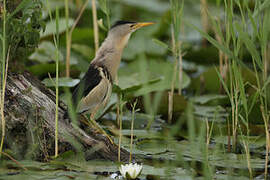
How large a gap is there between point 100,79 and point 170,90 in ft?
4.70

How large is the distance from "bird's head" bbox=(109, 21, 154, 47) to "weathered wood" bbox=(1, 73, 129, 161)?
→ 63cm

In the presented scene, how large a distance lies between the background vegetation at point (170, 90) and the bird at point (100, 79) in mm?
119

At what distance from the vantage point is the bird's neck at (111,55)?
115 inches

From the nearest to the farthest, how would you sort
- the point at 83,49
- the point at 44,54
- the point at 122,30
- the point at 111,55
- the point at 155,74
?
1. the point at 111,55
2. the point at 122,30
3. the point at 155,74
4. the point at 44,54
5. the point at 83,49

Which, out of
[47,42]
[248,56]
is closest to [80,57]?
[47,42]

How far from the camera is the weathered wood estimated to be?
2.46 m

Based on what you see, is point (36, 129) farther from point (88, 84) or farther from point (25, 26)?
point (25, 26)

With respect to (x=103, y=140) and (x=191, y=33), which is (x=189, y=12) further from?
(x=103, y=140)

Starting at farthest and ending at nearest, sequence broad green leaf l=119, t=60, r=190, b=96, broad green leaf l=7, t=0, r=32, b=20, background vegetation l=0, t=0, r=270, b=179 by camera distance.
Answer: broad green leaf l=119, t=60, r=190, b=96 → background vegetation l=0, t=0, r=270, b=179 → broad green leaf l=7, t=0, r=32, b=20

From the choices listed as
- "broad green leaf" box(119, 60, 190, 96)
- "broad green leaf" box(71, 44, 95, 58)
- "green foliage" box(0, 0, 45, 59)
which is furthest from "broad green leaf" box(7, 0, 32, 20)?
"broad green leaf" box(71, 44, 95, 58)

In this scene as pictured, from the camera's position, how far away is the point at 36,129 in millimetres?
2494

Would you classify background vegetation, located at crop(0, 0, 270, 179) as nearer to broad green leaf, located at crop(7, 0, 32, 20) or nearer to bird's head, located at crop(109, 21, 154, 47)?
broad green leaf, located at crop(7, 0, 32, 20)

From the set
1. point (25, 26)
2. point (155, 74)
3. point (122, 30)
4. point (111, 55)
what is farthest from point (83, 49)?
point (25, 26)

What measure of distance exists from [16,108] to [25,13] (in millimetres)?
457
